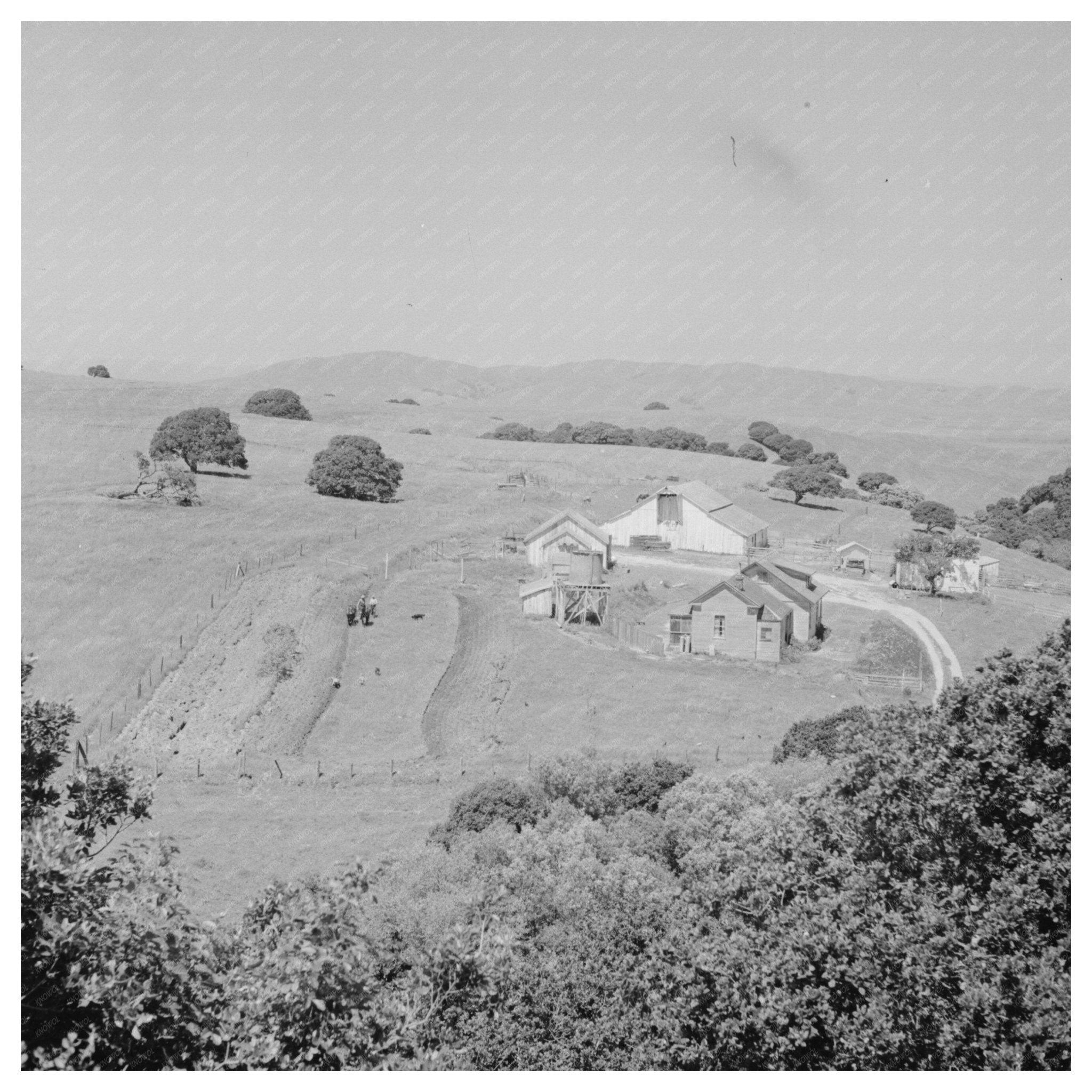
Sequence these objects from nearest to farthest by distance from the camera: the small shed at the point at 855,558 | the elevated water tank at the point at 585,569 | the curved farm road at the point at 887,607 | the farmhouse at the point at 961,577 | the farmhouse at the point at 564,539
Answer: the curved farm road at the point at 887,607 < the elevated water tank at the point at 585,569 < the farmhouse at the point at 961,577 < the farmhouse at the point at 564,539 < the small shed at the point at 855,558

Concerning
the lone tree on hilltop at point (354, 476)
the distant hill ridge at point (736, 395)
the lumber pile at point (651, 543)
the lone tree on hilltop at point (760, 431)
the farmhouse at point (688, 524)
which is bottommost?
the lumber pile at point (651, 543)

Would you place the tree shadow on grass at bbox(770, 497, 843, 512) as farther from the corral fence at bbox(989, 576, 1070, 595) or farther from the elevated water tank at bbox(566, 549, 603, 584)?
the elevated water tank at bbox(566, 549, 603, 584)

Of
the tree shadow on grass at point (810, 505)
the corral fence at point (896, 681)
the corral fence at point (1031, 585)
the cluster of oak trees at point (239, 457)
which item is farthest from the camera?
the tree shadow on grass at point (810, 505)

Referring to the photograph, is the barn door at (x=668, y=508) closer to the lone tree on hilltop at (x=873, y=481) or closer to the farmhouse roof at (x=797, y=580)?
the farmhouse roof at (x=797, y=580)

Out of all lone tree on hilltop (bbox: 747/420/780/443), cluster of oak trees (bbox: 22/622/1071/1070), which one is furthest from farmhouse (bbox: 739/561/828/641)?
lone tree on hilltop (bbox: 747/420/780/443)

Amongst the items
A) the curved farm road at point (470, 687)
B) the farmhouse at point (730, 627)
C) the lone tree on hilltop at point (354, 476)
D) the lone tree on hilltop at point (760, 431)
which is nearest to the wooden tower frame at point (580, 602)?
the curved farm road at point (470, 687)

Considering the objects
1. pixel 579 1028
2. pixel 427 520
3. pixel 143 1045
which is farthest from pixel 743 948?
pixel 427 520

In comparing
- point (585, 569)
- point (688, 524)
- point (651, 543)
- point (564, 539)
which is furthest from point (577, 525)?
point (688, 524)
